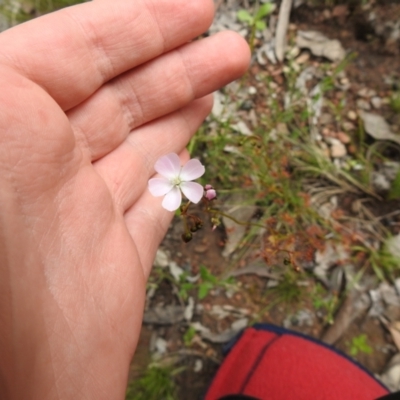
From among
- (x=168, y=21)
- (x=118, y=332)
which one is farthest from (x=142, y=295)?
(x=168, y=21)

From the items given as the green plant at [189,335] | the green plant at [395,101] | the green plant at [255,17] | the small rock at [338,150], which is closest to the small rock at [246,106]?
the green plant at [255,17]

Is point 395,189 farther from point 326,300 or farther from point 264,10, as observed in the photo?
point 264,10

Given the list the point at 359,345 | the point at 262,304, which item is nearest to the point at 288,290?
the point at 262,304

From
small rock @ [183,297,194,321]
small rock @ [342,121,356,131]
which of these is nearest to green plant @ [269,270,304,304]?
small rock @ [183,297,194,321]

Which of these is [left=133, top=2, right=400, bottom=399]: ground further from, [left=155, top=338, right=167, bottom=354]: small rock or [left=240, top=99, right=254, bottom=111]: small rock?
[left=240, top=99, right=254, bottom=111]: small rock

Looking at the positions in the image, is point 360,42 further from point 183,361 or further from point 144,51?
point 183,361

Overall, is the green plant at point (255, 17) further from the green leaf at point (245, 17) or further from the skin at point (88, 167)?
the skin at point (88, 167)
